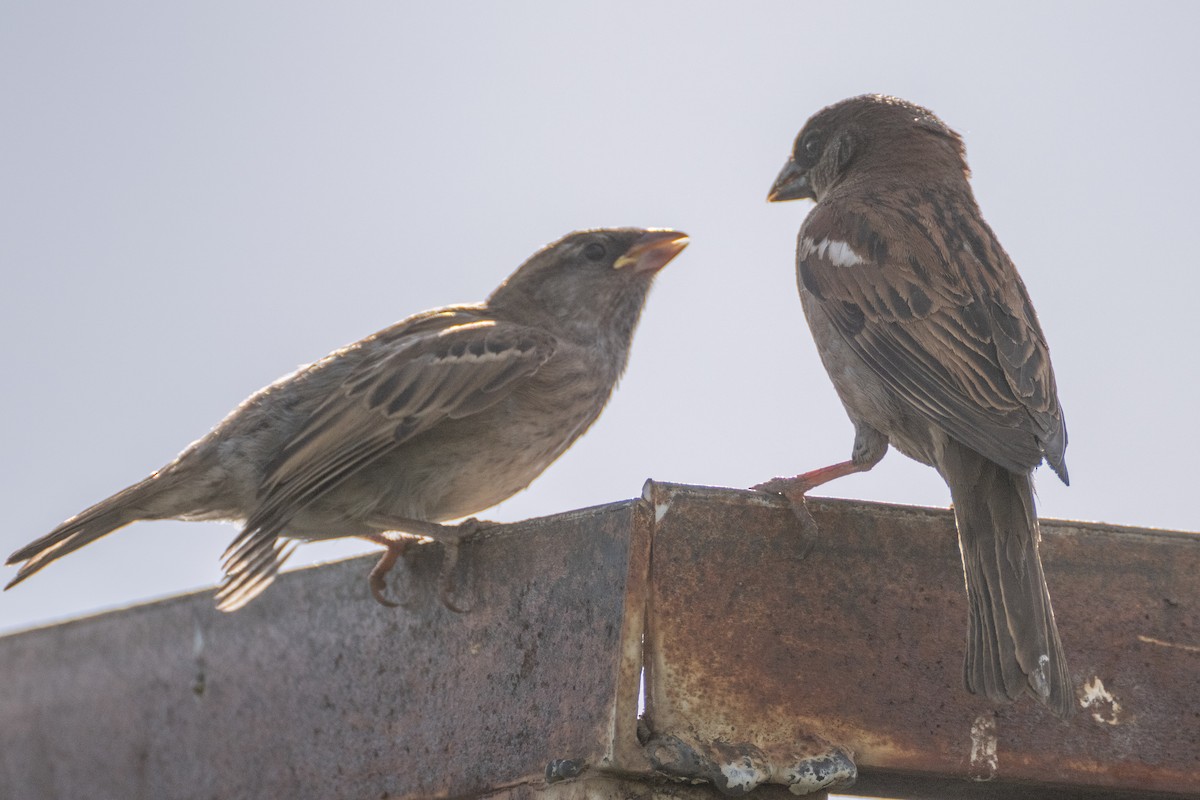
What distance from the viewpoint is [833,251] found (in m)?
4.34

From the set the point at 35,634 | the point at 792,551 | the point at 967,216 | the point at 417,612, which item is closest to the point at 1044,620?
the point at 792,551

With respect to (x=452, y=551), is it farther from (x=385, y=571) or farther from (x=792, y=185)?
(x=792, y=185)

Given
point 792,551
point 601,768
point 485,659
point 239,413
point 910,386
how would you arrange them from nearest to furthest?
point 601,768, point 792,551, point 485,659, point 910,386, point 239,413

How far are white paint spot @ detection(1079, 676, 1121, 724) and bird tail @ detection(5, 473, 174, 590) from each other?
256 cm

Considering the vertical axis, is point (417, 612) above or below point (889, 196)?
below

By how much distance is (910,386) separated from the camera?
3707 millimetres

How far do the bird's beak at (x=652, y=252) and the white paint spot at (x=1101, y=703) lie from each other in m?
2.44

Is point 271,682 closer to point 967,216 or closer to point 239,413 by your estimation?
point 239,413

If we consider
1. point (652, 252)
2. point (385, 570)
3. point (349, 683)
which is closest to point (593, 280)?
point (652, 252)

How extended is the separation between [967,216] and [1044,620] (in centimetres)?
191

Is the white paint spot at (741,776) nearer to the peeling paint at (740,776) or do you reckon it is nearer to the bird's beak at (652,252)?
the peeling paint at (740,776)

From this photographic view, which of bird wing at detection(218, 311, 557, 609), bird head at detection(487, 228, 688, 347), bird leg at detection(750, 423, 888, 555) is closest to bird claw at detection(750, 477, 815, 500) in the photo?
bird leg at detection(750, 423, 888, 555)

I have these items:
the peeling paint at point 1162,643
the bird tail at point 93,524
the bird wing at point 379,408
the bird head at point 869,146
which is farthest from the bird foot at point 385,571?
the bird head at point 869,146

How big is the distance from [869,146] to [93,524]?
9.45 feet
